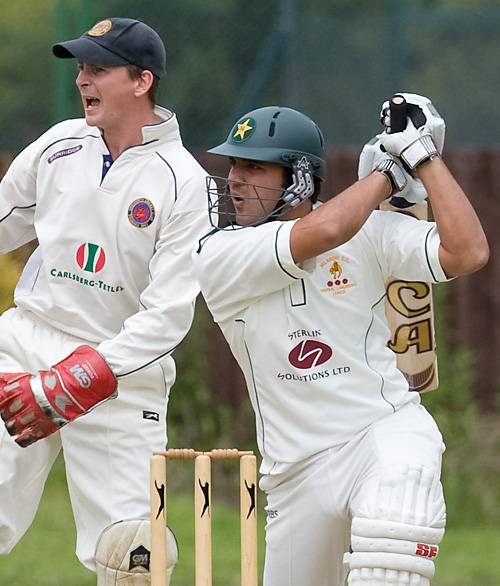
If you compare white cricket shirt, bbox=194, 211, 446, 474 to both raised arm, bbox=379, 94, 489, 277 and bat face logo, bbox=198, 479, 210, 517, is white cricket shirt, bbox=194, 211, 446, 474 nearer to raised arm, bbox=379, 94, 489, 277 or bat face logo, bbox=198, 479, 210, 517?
raised arm, bbox=379, 94, 489, 277

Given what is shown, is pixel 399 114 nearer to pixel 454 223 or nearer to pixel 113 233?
pixel 454 223

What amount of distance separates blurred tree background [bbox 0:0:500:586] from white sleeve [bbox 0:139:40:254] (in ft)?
8.65

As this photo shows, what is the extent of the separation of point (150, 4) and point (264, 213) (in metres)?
4.71

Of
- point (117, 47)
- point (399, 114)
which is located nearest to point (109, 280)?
point (117, 47)

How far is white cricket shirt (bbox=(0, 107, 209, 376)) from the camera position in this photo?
4.86 meters

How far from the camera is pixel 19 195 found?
5.12 m

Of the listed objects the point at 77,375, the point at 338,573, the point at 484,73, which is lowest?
the point at 338,573

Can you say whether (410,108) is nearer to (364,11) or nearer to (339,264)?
(339,264)

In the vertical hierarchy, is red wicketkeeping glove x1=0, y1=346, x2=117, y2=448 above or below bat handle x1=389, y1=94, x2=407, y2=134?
below

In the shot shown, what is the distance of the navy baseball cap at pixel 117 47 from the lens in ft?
16.1

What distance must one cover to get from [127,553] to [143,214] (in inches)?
39.0

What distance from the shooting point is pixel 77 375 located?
15.2 feet

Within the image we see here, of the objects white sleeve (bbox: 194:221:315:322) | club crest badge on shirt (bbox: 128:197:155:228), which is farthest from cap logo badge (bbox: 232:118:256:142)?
club crest badge on shirt (bbox: 128:197:155:228)

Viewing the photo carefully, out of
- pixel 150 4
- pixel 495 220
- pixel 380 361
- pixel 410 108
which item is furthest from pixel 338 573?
pixel 150 4
